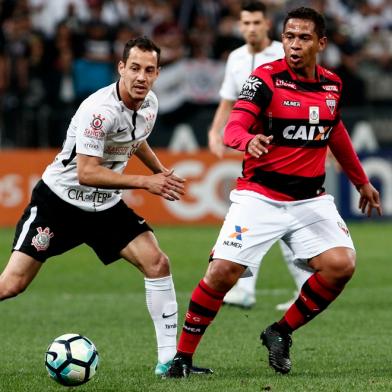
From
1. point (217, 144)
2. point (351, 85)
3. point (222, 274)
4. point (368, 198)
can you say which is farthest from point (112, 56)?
point (222, 274)

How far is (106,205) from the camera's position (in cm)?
745

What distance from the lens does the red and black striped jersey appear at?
7078 mm

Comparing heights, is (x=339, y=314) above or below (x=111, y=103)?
below

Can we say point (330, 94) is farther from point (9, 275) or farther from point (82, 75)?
point (82, 75)

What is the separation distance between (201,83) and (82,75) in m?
2.18

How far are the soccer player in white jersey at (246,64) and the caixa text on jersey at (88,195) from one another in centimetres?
327

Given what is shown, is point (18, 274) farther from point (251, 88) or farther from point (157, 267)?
point (251, 88)

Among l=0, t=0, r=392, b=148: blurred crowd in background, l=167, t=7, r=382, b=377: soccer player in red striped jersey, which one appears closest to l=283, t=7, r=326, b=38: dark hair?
l=167, t=7, r=382, b=377: soccer player in red striped jersey

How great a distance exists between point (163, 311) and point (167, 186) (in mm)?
1092

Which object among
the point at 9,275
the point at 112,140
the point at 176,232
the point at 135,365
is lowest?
the point at 176,232

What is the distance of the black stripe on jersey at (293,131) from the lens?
7.12m

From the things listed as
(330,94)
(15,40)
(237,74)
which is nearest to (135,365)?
(330,94)

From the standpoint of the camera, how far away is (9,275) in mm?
7328

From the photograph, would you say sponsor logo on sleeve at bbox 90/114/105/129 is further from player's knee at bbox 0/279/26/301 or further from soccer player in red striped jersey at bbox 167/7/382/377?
player's knee at bbox 0/279/26/301
